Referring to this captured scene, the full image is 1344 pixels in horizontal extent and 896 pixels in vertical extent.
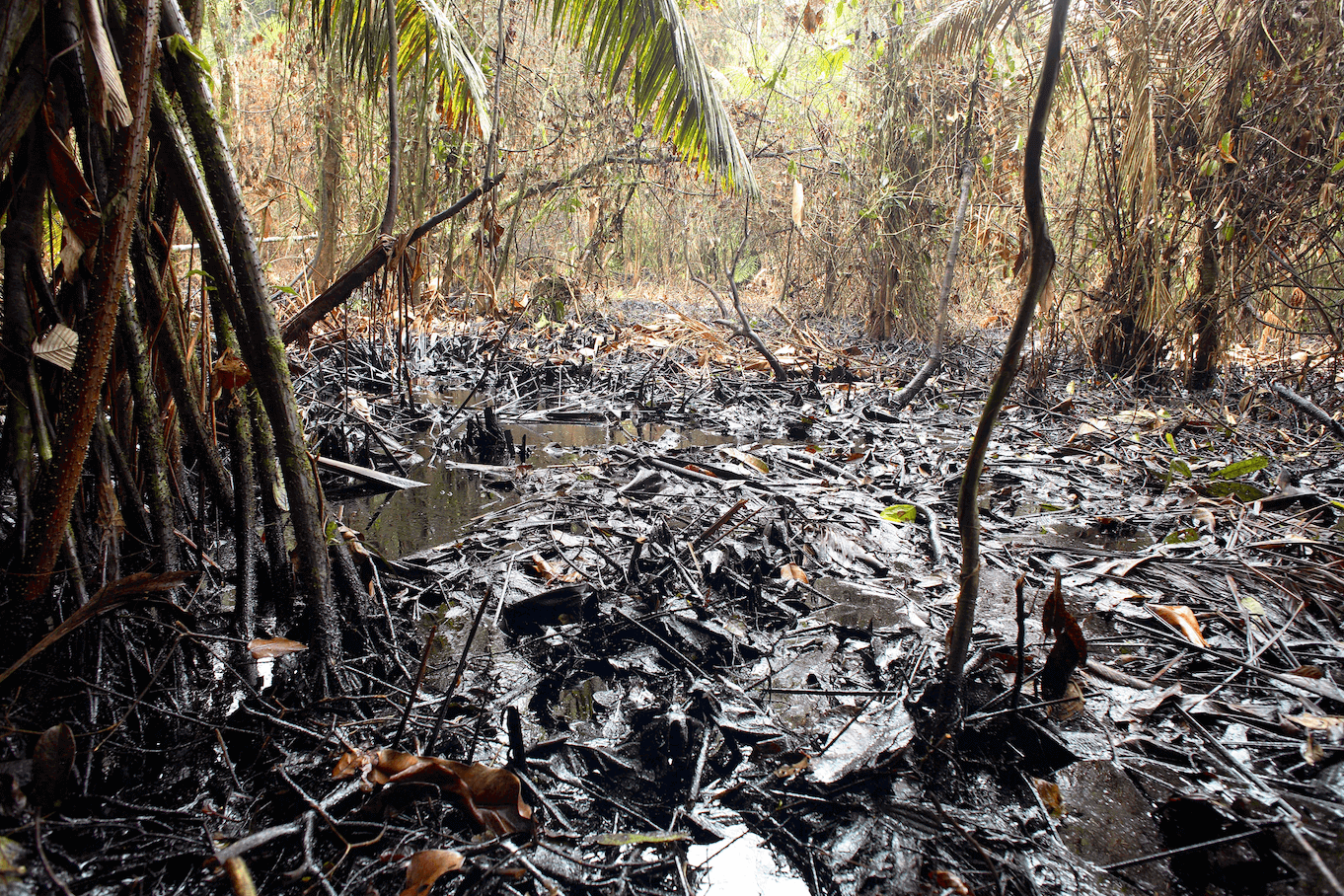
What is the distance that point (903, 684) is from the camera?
1.62 m

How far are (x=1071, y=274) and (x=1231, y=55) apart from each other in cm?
151

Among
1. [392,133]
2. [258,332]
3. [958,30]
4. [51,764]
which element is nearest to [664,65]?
[392,133]

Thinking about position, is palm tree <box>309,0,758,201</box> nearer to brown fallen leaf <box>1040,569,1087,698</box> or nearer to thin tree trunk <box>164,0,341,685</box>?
thin tree trunk <box>164,0,341,685</box>

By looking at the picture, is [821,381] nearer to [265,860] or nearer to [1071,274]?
[1071,274]

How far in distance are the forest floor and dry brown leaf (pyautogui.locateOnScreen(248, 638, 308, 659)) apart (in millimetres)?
51

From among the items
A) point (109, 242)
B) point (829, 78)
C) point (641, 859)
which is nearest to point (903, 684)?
point (641, 859)

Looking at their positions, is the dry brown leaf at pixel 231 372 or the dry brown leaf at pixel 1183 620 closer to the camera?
the dry brown leaf at pixel 231 372

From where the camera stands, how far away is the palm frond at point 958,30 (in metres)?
5.62

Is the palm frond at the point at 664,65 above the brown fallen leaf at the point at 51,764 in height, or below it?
above

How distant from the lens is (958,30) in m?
5.96

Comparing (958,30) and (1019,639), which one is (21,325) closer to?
(1019,639)

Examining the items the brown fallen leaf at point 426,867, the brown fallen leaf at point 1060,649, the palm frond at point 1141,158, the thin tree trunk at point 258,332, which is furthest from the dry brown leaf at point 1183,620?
the palm frond at point 1141,158

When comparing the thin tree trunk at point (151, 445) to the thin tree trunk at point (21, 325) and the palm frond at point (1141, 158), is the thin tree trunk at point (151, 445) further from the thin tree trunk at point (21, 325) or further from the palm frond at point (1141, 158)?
the palm frond at point (1141, 158)

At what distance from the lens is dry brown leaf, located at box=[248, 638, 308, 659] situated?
1507mm
